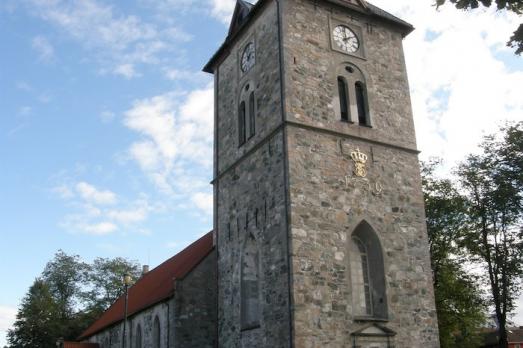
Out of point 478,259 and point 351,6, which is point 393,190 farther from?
point 478,259

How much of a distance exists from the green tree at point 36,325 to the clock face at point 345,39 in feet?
116

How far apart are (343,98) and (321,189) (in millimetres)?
3811

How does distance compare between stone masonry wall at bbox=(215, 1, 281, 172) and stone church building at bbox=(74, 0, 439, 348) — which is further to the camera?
stone masonry wall at bbox=(215, 1, 281, 172)

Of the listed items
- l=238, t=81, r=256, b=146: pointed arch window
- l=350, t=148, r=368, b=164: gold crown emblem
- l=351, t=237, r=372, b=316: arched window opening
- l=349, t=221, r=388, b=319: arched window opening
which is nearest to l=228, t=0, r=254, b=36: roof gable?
l=238, t=81, r=256, b=146: pointed arch window

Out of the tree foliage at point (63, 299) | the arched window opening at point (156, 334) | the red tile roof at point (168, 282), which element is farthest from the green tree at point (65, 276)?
the arched window opening at point (156, 334)

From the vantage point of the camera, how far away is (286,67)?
1831 cm

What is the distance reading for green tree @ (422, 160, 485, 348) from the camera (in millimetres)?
26719

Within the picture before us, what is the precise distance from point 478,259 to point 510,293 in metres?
2.12

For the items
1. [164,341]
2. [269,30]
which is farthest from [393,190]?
[164,341]

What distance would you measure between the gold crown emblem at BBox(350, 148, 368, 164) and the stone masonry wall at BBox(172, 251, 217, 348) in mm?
6608

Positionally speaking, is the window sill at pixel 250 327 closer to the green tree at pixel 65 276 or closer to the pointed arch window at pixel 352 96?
the pointed arch window at pixel 352 96

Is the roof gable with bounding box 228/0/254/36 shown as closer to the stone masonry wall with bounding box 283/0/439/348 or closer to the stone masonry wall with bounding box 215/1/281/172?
the stone masonry wall with bounding box 215/1/281/172

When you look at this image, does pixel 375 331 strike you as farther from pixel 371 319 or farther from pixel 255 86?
pixel 255 86

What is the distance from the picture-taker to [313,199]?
1694 cm
